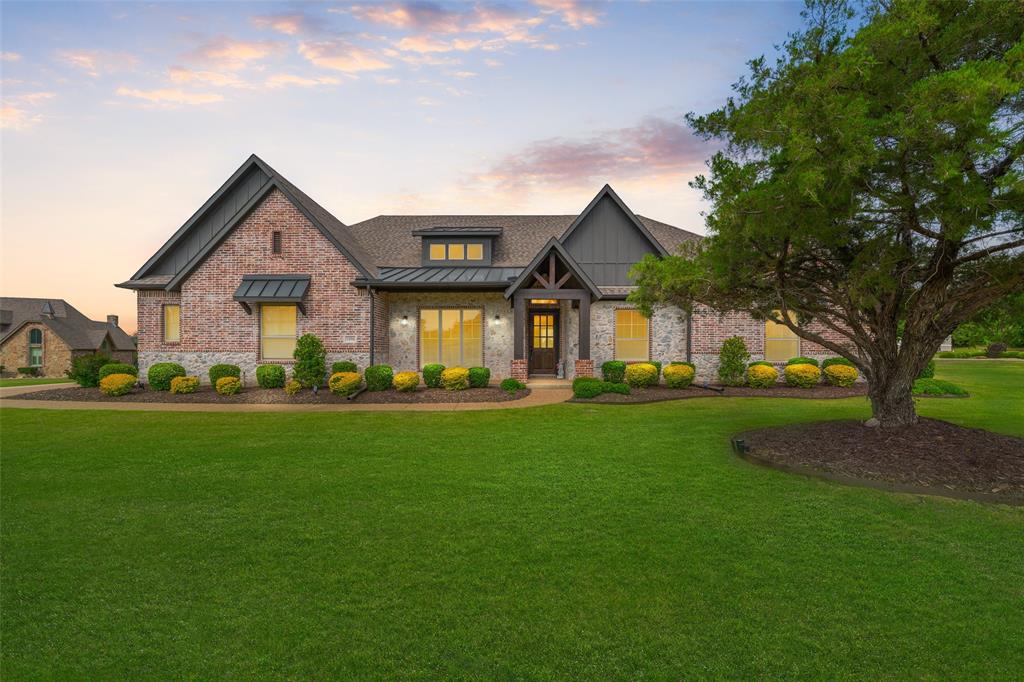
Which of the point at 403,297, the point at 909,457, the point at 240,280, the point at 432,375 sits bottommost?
the point at 909,457

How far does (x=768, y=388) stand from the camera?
56.3ft

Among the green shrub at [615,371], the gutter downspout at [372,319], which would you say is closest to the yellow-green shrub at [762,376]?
the green shrub at [615,371]

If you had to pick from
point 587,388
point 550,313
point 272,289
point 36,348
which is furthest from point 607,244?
Answer: point 36,348

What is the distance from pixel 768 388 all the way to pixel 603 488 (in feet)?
43.5

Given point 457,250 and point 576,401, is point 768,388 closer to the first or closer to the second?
point 576,401

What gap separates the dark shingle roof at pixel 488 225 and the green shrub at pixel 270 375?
604 centimetres

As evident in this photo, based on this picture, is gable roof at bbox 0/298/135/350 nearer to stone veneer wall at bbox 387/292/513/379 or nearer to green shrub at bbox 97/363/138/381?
green shrub at bbox 97/363/138/381

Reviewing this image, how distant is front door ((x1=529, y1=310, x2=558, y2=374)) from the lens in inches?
777

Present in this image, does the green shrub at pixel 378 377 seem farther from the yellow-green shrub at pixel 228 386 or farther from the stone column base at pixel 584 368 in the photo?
the stone column base at pixel 584 368

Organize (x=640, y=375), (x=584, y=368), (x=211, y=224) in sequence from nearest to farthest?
(x=584, y=368)
(x=640, y=375)
(x=211, y=224)

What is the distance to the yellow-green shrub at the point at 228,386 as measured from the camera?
53.0ft

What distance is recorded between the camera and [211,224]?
19266 mm

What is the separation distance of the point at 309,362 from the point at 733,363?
14841 mm

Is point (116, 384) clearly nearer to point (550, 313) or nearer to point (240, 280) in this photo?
point (240, 280)
